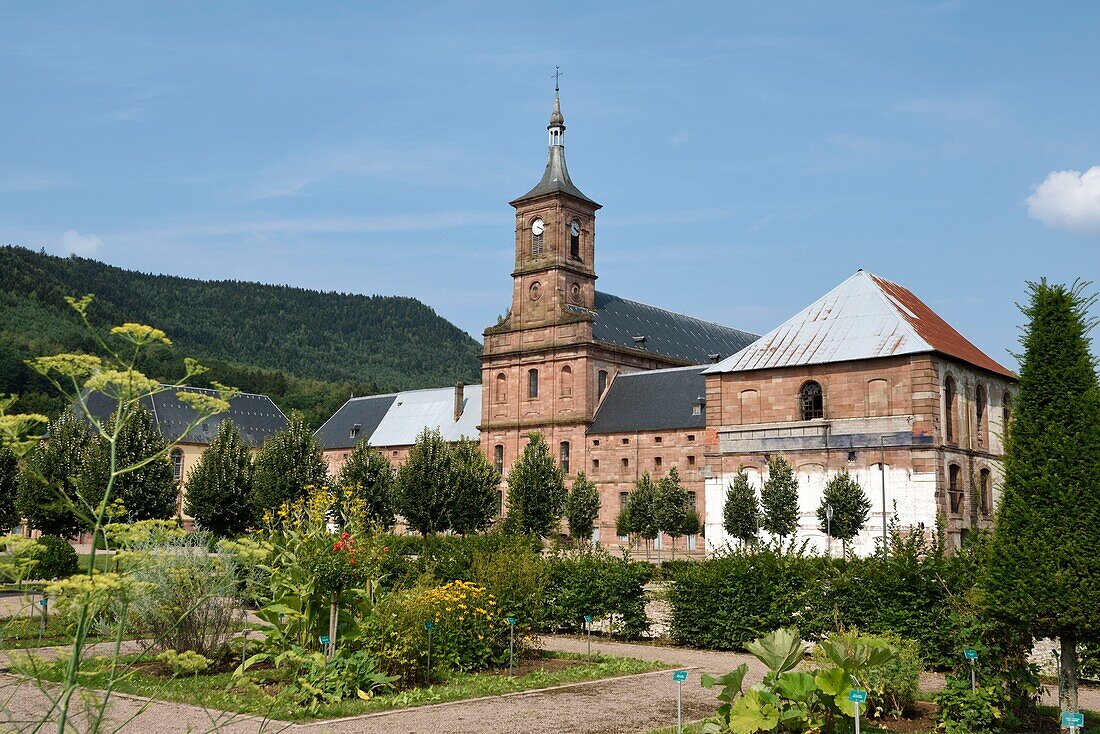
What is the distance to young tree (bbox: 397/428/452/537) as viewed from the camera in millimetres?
47062

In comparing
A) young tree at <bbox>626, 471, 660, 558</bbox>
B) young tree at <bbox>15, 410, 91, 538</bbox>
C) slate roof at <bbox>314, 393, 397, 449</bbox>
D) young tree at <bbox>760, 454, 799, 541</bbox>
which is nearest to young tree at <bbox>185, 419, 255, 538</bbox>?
young tree at <bbox>15, 410, 91, 538</bbox>

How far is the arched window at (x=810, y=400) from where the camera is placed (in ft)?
130

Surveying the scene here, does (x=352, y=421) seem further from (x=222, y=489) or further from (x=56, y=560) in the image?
(x=56, y=560)

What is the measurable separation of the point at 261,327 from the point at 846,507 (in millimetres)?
159657

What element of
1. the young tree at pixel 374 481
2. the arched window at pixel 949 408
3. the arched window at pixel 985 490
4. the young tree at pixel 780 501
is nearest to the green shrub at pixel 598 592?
the young tree at pixel 780 501

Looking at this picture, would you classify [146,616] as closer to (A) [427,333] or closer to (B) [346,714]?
(B) [346,714]

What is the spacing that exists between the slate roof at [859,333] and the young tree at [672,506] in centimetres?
994

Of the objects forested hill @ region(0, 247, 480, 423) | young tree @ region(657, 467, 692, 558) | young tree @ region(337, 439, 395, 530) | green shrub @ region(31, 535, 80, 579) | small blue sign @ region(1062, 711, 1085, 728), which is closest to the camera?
small blue sign @ region(1062, 711, 1085, 728)

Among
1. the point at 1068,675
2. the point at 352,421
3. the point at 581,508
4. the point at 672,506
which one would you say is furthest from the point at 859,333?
the point at 352,421

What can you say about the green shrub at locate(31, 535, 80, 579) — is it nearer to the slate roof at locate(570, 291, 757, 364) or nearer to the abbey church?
the abbey church

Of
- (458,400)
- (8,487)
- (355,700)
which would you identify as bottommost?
(355,700)

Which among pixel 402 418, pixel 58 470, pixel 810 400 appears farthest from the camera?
pixel 402 418

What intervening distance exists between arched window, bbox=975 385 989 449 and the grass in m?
28.4

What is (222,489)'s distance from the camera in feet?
119
